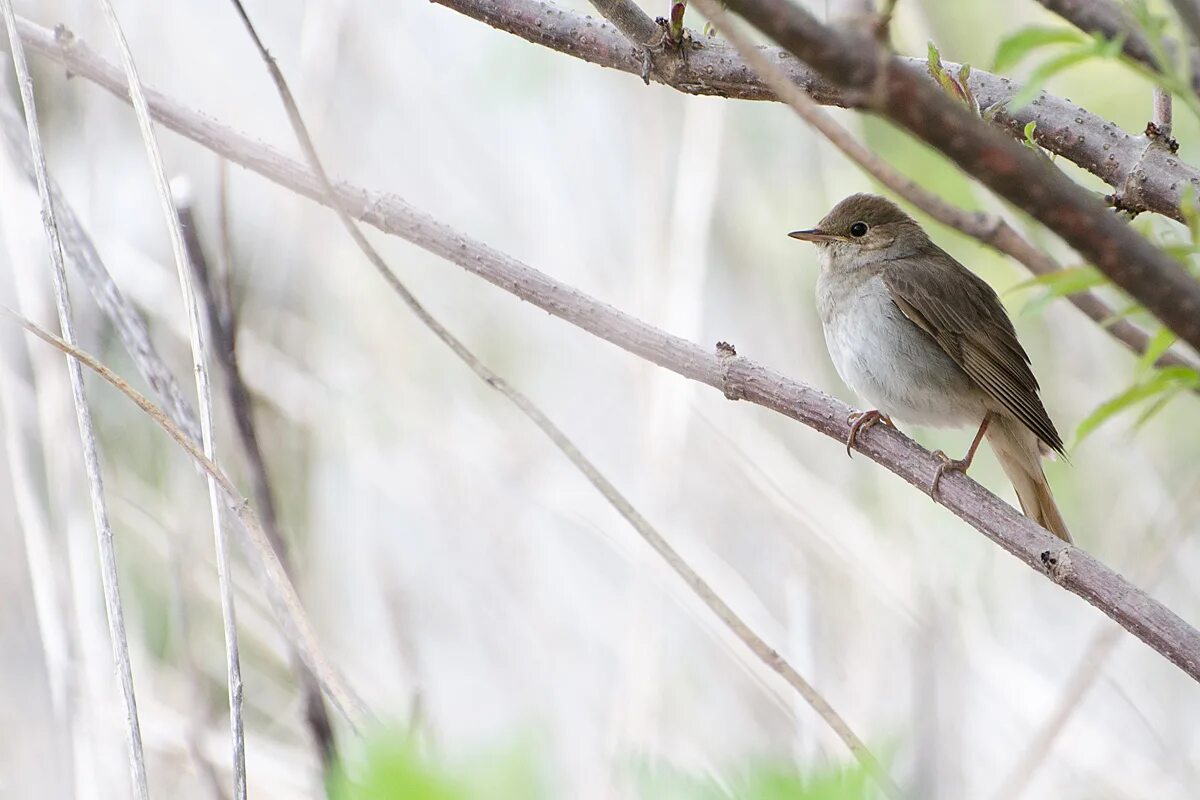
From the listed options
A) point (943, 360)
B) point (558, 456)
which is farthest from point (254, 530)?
→ point (558, 456)

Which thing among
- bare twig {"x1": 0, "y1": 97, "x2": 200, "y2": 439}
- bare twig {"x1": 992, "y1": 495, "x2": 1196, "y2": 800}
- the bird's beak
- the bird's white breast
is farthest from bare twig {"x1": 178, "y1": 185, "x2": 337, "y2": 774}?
the bird's beak

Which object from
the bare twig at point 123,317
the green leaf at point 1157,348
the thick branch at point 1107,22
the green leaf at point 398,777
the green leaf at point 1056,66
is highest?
the bare twig at point 123,317

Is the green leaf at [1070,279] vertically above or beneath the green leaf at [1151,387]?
above

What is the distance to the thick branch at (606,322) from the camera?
1.77 m

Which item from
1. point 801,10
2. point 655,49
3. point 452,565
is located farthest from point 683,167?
point 801,10

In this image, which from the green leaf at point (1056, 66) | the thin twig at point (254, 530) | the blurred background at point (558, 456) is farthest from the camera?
the blurred background at point (558, 456)

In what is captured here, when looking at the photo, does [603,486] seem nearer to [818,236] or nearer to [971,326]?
[971,326]

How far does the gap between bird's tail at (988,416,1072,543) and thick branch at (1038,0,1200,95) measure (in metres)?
2.05

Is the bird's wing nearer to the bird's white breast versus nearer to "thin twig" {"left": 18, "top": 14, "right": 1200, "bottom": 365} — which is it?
the bird's white breast

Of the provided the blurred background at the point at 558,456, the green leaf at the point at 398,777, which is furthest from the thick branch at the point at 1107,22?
A: the blurred background at the point at 558,456

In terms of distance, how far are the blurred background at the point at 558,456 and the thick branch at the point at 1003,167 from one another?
7.40 feet

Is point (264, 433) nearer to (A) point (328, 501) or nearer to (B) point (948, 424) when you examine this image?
(A) point (328, 501)

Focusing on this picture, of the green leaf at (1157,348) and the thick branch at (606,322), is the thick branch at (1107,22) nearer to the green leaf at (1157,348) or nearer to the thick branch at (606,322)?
the green leaf at (1157,348)

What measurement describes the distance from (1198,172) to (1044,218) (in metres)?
1.05
